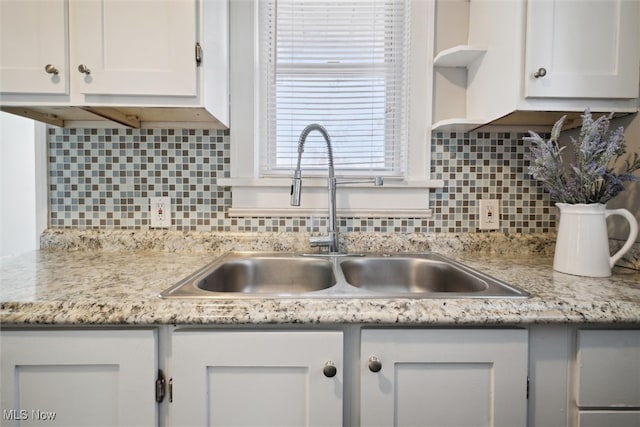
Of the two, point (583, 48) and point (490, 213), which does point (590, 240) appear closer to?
point (490, 213)

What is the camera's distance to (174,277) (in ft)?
2.82

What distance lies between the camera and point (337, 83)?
4.31 ft

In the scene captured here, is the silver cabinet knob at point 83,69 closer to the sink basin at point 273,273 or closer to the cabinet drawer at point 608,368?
the sink basin at point 273,273

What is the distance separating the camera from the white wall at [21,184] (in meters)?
1.21

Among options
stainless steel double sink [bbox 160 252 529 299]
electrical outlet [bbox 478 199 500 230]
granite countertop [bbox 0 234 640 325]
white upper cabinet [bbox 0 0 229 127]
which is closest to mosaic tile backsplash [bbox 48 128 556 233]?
electrical outlet [bbox 478 199 500 230]

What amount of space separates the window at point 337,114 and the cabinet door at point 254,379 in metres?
0.66

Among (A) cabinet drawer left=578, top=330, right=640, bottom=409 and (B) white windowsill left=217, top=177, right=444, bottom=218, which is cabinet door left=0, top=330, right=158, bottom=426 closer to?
(B) white windowsill left=217, top=177, right=444, bottom=218

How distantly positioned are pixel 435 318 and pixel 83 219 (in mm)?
1370

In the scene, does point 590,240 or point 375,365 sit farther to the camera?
point 590,240

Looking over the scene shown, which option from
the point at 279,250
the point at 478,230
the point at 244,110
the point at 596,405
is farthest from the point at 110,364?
the point at 478,230

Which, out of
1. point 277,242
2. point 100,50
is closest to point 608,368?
point 277,242

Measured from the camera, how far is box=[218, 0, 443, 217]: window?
4.08 feet

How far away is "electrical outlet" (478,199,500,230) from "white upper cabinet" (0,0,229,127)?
1.17 m

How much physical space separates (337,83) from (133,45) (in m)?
0.75
